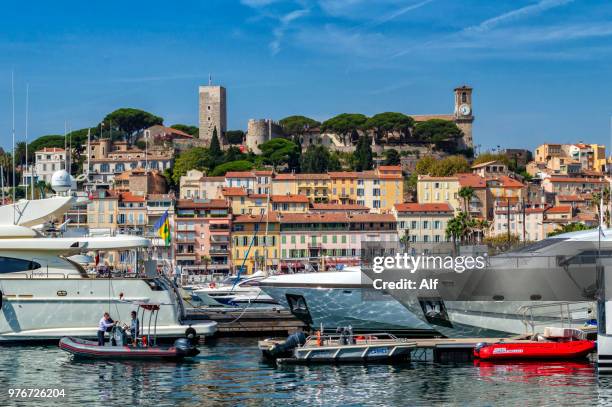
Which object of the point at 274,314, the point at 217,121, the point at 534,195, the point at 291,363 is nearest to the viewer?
the point at 291,363

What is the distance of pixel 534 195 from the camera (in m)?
122

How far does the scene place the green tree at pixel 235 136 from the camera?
16825cm

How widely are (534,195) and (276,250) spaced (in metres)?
37.1

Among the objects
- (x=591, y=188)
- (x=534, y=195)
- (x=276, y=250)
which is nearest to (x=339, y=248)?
(x=276, y=250)

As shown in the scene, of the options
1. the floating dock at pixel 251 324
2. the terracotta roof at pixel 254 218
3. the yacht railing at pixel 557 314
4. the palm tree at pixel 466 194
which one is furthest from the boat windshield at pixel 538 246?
the palm tree at pixel 466 194

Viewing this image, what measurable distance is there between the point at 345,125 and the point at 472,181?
4495cm

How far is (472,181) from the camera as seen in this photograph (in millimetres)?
118000

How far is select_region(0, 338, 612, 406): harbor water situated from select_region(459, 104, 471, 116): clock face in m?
139

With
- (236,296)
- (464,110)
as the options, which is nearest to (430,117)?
(464,110)

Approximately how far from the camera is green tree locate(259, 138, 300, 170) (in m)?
143

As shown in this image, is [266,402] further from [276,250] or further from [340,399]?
[276,250]

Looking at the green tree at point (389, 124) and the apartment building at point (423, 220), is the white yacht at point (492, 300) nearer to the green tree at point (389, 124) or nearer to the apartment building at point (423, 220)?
the apartment building at point (423, 220)

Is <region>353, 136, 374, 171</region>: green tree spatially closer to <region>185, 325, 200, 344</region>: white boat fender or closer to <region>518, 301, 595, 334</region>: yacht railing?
<region>185, 325, 200, 344</region>: white boat fender

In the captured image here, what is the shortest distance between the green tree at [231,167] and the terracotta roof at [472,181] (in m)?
26.9
